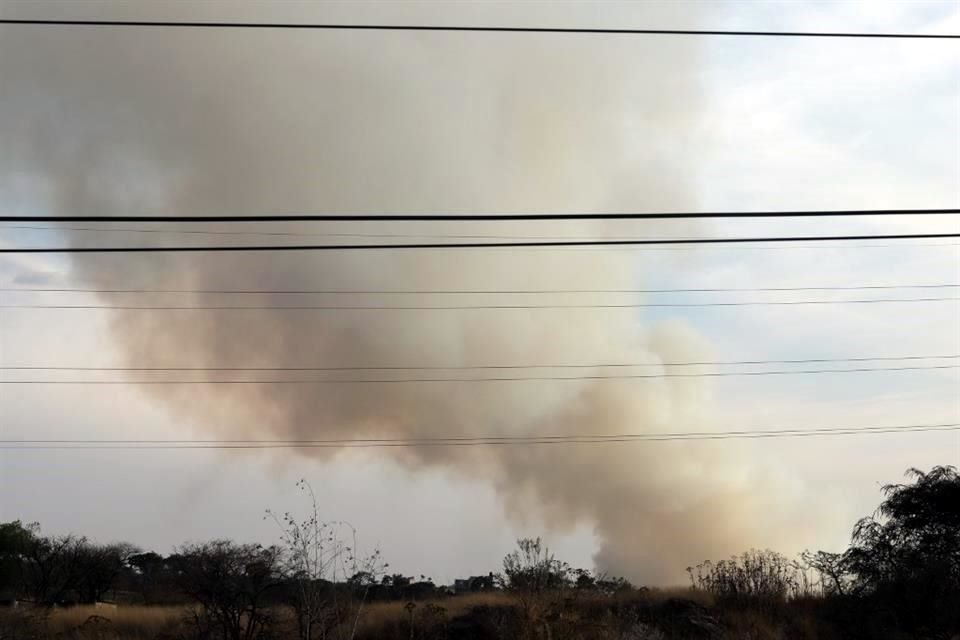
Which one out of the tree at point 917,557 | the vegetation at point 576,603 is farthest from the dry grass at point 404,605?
the tree at point 917,557

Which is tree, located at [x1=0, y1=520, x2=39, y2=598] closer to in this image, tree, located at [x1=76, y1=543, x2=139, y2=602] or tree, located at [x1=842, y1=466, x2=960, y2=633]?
tree, located at [x1=76, y1=543, x2=139, y2=602]

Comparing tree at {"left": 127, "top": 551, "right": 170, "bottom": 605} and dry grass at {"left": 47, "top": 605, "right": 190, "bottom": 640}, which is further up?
tree at {"left": 127, "top": 551, "right": 170, "bottom": 605}

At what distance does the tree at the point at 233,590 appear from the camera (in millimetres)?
26906

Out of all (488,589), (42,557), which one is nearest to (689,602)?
(488,589)

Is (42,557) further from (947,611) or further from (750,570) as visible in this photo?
(947,611)

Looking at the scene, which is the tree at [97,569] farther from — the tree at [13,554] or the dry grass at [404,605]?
the dry grass at [404,605]

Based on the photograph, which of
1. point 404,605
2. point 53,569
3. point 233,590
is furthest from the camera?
point 53,569

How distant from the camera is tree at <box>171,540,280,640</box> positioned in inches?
1059

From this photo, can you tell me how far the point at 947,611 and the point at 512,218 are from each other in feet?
64.2

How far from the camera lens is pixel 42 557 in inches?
1694

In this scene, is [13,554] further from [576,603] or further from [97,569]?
[576,603]

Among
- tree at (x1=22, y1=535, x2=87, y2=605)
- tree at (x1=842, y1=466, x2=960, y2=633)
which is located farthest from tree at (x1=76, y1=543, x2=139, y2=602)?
tree at (x1=842, y1=466, x2=960, y2=633)

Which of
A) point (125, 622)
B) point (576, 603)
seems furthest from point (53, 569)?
point (576, 603)

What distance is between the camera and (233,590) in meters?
27.4
